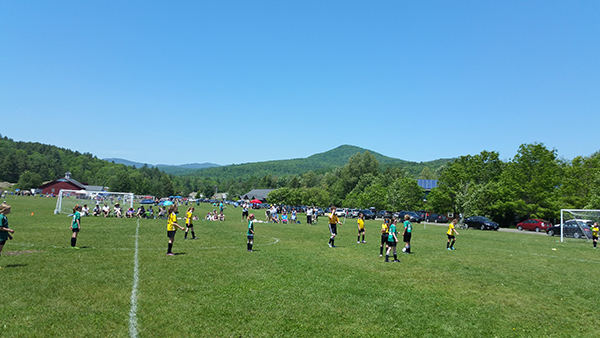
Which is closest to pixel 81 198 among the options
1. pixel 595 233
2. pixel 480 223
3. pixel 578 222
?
pixel 480 223

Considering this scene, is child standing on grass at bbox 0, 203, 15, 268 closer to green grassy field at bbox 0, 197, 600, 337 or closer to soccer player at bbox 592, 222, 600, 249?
green grassy field at bbox 0, 197, 600, 337

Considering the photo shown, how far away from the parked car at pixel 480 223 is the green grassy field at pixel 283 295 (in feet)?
96.1

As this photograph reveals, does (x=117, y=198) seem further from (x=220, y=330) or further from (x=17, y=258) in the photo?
(x=220, y=330)

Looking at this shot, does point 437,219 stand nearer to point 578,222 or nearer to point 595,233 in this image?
point 578,222

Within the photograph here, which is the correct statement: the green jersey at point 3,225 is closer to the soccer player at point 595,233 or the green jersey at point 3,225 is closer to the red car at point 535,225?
the soccer player at point 595,233

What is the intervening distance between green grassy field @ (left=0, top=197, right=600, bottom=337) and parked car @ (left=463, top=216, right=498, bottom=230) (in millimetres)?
29305

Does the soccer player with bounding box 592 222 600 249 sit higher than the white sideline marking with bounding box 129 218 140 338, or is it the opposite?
the soccer player with bounding box 592 222 600 249

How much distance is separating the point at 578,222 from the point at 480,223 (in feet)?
47.7

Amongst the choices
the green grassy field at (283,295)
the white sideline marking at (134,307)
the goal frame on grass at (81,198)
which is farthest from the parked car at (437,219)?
the white sideline marking at (134,307)

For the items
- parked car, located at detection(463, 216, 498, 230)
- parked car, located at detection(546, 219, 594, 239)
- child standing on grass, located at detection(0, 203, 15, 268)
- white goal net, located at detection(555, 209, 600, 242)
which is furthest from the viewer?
parked car, located at detection(463, 216, 498, 230)

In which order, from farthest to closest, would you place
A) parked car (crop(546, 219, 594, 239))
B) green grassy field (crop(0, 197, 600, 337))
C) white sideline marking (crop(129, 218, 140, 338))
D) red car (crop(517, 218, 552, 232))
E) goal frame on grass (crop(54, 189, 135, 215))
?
1. red car (crop(517, 218, 552, 232))
2. goal frame on grass (crop(54, 189, 135, 215))
3. parked car (crop(546, 219, 594, 239))
4. green grassy field (crop(0, 197, 600, 337))
5. white sideline marking (crop(129, 218, 140, 338))

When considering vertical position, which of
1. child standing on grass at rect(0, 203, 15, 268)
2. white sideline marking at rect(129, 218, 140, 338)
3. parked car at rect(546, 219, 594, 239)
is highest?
parked car at rect(546, 219, 594, 239)

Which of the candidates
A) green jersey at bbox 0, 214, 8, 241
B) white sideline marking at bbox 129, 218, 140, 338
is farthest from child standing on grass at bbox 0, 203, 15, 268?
white sideline marking at bbox 129, 218, 140, 338

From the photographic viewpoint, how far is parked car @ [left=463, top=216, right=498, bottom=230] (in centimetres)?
4284
